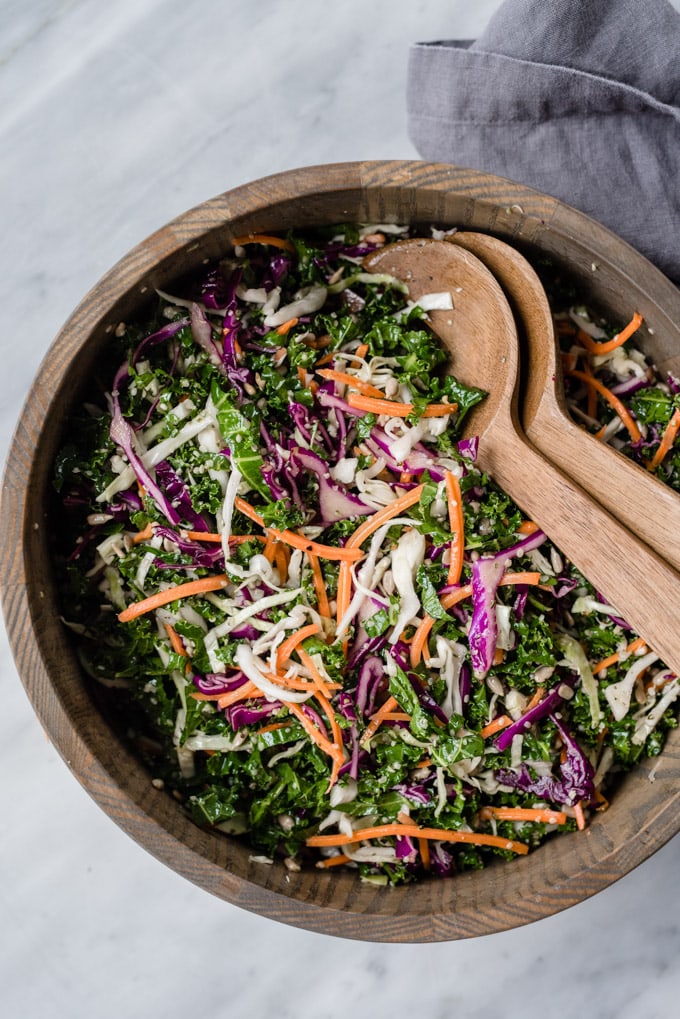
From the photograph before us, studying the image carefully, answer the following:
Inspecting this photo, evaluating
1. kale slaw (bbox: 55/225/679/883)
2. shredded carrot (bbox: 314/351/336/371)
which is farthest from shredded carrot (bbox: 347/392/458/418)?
shredded carrot (bbox: 314/351/336/371)

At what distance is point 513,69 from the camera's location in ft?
9.10

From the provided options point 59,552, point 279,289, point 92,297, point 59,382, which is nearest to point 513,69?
point 279,289

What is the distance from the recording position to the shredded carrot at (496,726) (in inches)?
98.5

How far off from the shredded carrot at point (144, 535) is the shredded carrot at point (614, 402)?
4.41ft

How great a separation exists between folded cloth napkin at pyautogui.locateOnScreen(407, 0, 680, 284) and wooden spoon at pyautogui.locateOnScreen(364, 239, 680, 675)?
1.94 feet

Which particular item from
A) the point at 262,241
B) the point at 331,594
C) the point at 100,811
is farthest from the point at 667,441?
the point at 100,811

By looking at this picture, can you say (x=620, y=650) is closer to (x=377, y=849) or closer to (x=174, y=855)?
(x=377, y=849)

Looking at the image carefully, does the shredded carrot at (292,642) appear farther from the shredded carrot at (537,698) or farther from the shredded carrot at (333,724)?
the shredded carrot at (537,698)

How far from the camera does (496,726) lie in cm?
250

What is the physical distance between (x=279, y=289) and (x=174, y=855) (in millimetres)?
1659

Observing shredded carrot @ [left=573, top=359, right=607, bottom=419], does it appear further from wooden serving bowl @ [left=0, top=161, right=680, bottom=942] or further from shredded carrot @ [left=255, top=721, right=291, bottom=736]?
shredded carrot @ [left=255, top=721, right=291, bottom=736]

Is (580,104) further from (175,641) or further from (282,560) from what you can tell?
(175,641)

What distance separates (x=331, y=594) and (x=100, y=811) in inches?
49.2

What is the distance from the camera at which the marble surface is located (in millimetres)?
2990
